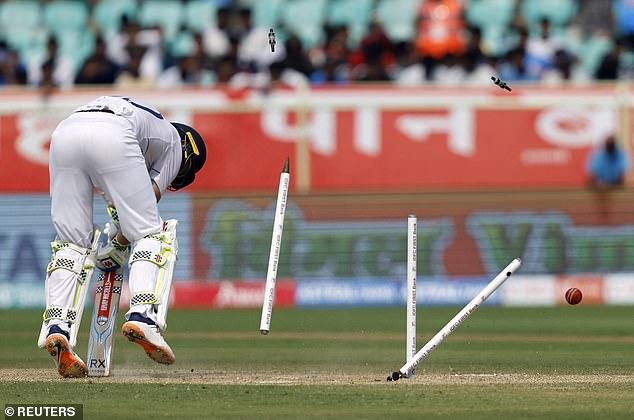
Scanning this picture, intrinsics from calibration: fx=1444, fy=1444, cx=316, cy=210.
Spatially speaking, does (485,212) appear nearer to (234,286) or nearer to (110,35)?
(234,286)

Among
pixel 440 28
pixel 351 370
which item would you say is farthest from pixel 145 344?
pixel 440 28

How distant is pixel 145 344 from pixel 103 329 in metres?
0.85

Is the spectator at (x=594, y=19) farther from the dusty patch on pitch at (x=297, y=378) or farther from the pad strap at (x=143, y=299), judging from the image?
the pad strap at (x=143, y=299)

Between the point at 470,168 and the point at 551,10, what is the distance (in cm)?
426

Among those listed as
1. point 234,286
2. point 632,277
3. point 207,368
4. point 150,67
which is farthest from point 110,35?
point 207,368

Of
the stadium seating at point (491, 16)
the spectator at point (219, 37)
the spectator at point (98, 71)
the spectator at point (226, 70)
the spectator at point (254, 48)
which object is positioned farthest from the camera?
the stadium seating at point (491, 16)

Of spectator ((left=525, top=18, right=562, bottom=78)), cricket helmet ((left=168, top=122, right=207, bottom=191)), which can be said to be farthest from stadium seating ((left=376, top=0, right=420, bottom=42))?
cricket helmet ((left=168, top=122, right=207, bottom=191))

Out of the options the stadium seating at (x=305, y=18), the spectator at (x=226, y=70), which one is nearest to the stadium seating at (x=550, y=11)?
the stadium seating at (x=305, y=18)

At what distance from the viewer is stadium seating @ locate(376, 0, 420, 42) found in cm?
2242

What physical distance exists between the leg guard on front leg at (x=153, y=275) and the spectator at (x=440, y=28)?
1231 centimetres

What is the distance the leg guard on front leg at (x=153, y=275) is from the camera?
9.15 m

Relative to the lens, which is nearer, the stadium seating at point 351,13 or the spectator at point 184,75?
the spectator at point 184,75

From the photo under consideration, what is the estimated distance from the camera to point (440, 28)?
71.8 ft

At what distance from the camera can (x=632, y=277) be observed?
18.7 metres
